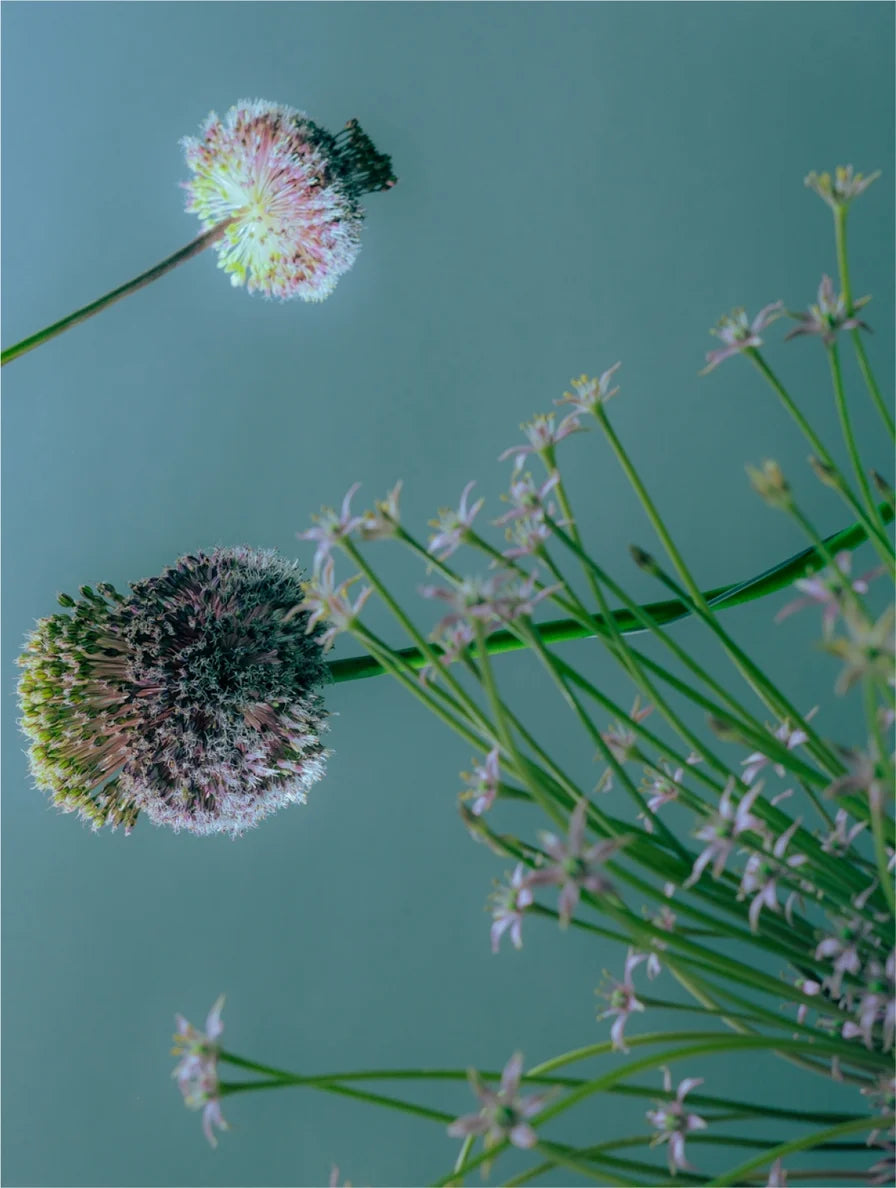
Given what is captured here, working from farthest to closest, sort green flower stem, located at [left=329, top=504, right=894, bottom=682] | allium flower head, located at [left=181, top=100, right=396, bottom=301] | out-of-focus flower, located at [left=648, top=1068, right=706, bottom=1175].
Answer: allium flower head, located at [left=181, top=100, right=396, bottom=301] < green flower stem, located at [left=329, top=504, right=894, bottom=682] < out-of-focus flower, located at [left=648, top=1068, right=706, bottom=1175]

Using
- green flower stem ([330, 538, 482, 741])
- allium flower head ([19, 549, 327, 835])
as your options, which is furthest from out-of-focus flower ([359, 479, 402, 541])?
allium flower head ([19, 549, 327, 835])

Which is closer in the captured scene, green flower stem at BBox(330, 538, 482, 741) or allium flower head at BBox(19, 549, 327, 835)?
green flower stem at BBox(330, 538, 482, 741)

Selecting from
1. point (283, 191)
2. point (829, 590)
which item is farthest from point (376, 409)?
point (829, 590)

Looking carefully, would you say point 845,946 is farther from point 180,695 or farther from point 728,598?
point 180,695

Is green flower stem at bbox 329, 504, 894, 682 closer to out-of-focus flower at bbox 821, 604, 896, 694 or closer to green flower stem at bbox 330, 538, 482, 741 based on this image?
green flower stem at bbox 330, 538, 482, 741

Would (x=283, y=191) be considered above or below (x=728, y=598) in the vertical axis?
above

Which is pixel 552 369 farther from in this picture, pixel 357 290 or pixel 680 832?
pixel 680 832

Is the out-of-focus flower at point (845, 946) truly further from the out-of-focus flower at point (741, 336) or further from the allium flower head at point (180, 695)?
the allium flower head at point (180, 695)
